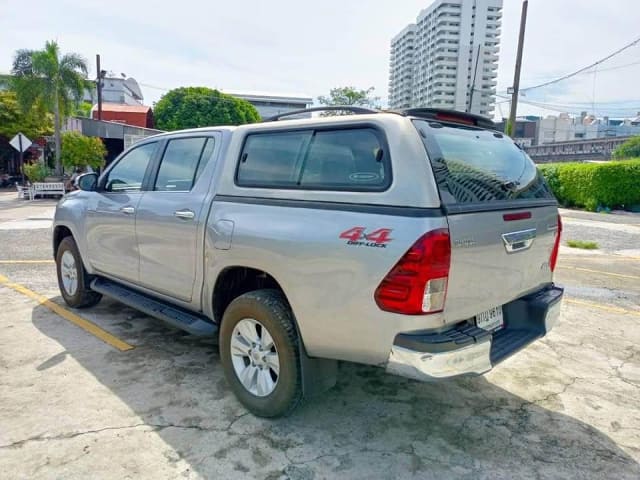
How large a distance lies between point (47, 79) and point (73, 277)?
70.8 feet

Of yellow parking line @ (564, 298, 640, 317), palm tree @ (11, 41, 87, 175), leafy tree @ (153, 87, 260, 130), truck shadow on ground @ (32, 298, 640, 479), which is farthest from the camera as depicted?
leafy tree @ (153, 87, 260, 130)

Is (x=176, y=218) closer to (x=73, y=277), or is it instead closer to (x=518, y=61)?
(x=73, y=277)

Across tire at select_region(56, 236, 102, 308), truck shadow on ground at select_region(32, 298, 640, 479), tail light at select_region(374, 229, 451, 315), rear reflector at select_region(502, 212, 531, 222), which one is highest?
rear reflector at select_region(502, 212, 531, 222)

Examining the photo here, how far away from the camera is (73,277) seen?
16.8 feet

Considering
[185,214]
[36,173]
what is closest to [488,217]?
[185,214]

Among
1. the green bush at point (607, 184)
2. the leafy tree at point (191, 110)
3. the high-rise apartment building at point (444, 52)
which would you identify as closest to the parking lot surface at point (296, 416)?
the green bush at point (607, 184)

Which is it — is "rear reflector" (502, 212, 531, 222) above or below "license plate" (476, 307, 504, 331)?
above

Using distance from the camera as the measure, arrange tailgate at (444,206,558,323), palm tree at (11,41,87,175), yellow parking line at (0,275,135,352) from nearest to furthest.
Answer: tailgate at (444,206,558,323), yellow parking line at (0,275,135,352), palm tree at (11,41,87,175)

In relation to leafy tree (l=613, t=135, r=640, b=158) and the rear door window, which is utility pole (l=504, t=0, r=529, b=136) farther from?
leafy tree (l=613, t=135, r=640, b=158)

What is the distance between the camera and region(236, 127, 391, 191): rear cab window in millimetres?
2605

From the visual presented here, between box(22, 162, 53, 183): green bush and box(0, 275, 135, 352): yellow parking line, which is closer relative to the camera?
box(0, 275, 135, 352): yellow parking line

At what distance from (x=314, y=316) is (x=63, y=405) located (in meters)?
1.91

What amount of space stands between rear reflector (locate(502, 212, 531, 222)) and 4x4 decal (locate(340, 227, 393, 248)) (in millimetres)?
858

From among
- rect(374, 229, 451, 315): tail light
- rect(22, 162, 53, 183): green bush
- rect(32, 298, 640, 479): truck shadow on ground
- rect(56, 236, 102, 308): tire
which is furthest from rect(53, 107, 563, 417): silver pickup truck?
rect(22, 162, 53, 183): green bush
